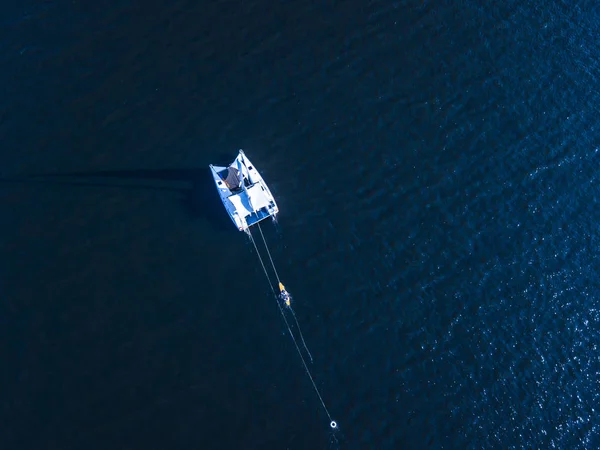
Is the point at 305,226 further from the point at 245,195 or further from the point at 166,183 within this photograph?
the point at 166,183

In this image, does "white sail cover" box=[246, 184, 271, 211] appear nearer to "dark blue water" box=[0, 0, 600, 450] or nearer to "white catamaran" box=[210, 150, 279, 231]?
"white catamaran" box=[210, 150, 279, 231]

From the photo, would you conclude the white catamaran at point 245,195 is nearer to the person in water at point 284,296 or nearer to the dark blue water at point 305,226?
the person in water at point 284,296

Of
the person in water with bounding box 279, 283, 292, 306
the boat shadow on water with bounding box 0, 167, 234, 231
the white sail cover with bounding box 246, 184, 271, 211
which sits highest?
the boat shadow on water with bounding box 0, 167, 234, 231

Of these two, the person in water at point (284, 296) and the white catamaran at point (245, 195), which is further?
the white catamaran at point (245, 195)

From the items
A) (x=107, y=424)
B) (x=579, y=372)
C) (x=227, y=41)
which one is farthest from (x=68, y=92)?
(x=579, y=372)

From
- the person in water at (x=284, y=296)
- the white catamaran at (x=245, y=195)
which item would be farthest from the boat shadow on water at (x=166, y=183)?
the person in water at (x=284, y=296)

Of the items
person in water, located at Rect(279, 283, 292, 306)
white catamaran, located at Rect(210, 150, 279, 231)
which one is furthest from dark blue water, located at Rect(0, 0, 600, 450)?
white catamaran, located at Rect(210, 150, 279, 231)
